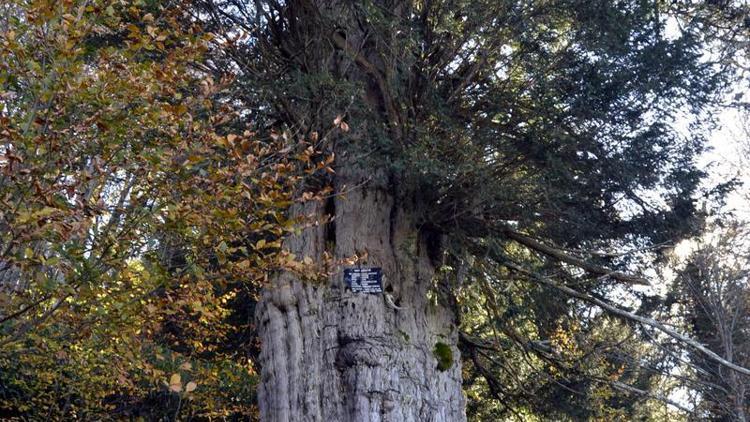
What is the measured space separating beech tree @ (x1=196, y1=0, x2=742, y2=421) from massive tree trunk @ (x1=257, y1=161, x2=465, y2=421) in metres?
0.02

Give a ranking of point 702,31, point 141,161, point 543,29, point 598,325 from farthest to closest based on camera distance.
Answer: point 598,325 < point 702,31 < point 543,29 < point 141,161

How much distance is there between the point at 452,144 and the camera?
690cm

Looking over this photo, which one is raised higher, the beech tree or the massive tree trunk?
the beech tree

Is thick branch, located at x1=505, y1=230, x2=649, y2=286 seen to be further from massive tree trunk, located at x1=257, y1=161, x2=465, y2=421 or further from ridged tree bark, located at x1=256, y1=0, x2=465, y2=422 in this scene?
massive tree trunk, located at x1=257, y1=161, x2=465, y2=421

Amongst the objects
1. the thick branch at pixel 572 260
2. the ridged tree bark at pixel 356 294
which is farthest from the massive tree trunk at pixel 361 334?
the thick branch at pixel 572 260

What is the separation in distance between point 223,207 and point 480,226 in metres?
3.24

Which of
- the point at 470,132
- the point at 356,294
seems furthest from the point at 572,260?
the point at 356,294

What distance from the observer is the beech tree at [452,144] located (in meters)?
6.47

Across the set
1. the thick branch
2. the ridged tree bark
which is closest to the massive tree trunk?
the ridged tree bark

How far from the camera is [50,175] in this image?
3.89 meters

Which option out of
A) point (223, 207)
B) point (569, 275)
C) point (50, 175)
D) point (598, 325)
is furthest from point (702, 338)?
point (50, 175)

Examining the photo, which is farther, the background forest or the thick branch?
the thick branch

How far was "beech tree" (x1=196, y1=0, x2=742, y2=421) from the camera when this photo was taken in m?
6.47

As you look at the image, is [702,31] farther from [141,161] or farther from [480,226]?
[141,161]
